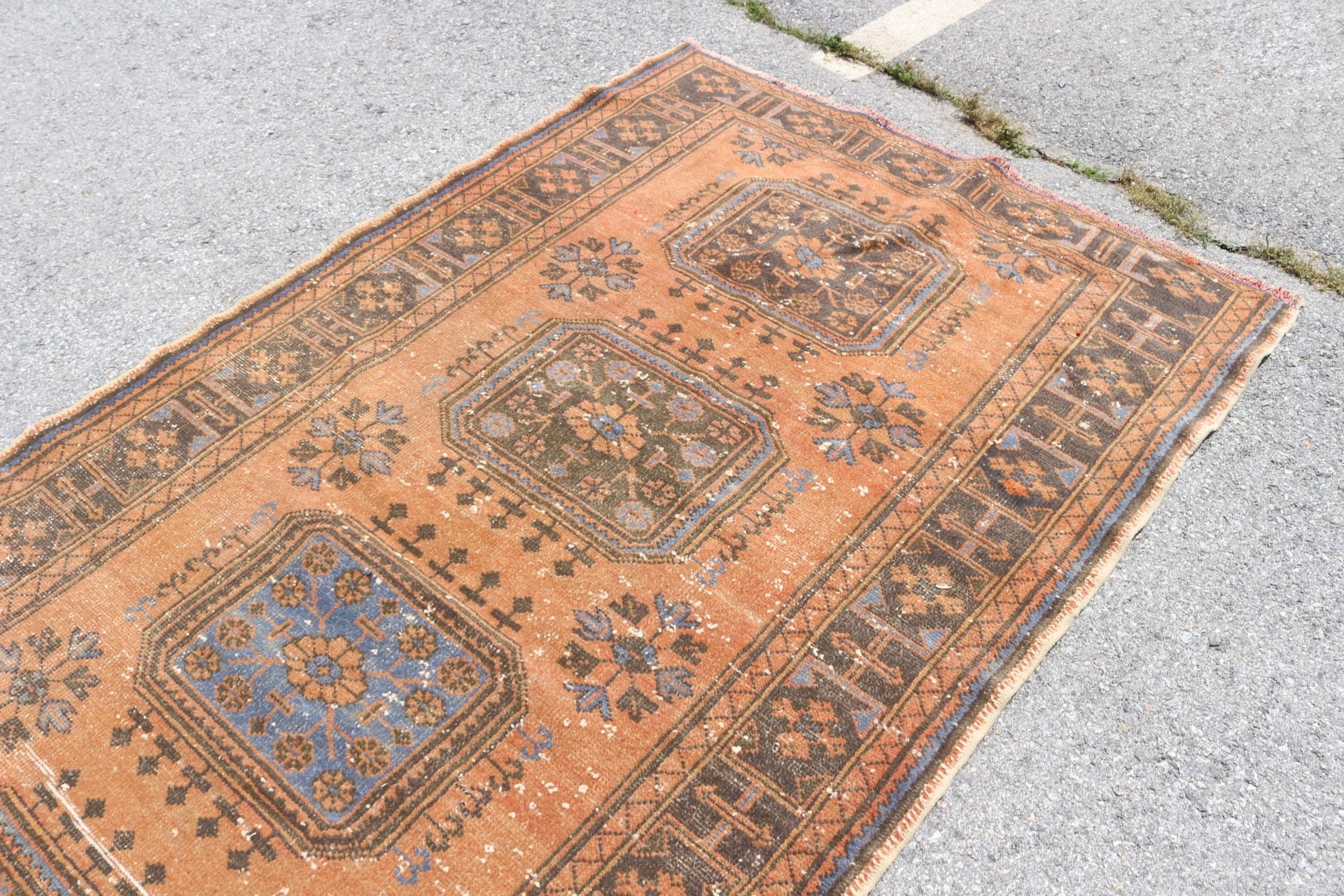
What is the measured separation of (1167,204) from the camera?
13.5 feet

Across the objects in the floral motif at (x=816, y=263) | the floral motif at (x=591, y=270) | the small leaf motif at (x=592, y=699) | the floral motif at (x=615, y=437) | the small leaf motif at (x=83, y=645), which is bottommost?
the small leaf motif at (x=83, y=645)

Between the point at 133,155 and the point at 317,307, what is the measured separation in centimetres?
149

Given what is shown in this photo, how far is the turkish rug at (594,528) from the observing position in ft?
7.92

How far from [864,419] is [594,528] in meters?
1.03

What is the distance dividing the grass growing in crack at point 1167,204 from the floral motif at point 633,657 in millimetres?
2825

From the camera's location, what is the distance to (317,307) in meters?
3.56

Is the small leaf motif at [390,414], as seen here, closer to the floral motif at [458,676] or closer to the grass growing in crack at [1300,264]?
the floral motif at [458,676]

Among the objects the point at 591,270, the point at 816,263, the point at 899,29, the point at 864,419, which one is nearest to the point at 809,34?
the point at 899,29

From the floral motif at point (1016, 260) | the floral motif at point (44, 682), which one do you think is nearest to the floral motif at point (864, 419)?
the floral motif at point (1016, 260)

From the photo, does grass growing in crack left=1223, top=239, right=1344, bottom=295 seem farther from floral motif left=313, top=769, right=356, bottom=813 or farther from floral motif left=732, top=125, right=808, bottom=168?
floral motif left=313, top=769, right=356, bottom=813

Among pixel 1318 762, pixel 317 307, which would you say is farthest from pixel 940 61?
pixel 1318 762

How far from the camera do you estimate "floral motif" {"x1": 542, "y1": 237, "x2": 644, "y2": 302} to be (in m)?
3.68

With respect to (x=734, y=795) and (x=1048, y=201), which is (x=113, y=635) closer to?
(x=734, y=795)

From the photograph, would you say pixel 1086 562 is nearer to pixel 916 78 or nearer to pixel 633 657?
pixel 633 657
